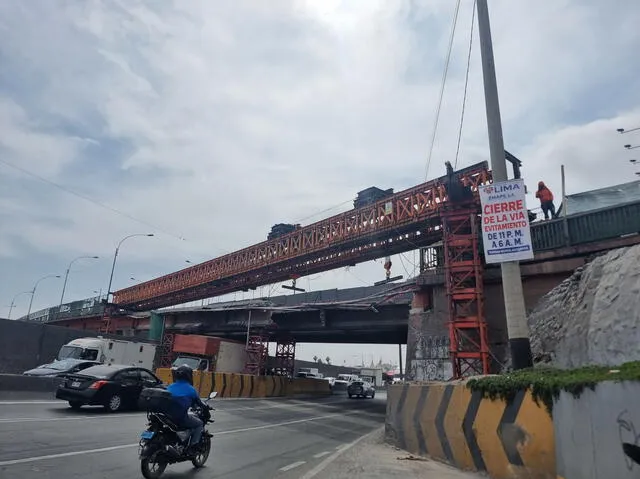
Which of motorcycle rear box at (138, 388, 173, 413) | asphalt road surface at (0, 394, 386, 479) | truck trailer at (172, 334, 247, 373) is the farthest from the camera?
truck trailer at (172, 334, 247, 373)

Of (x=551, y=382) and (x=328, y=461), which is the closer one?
(x=551, y=382)

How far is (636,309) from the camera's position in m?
10.2

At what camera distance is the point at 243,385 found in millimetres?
30922

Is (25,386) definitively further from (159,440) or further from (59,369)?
(159,440)

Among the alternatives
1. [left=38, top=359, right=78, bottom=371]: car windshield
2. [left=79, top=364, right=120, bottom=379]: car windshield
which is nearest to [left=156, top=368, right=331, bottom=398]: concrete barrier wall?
[left=38, top=359, right=78, bottom=371]: car windshield

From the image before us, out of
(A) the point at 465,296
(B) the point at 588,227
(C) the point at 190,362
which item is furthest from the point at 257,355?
(B) the point at 588,227

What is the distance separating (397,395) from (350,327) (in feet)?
69.7

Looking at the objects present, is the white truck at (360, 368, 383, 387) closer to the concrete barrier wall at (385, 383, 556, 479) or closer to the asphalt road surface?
the asphalt road surface

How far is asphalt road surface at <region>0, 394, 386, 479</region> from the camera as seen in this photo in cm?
727

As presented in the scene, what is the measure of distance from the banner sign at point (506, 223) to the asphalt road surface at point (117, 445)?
19.4 ft

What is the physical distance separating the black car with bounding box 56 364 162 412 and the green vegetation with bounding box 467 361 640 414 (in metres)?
11.2

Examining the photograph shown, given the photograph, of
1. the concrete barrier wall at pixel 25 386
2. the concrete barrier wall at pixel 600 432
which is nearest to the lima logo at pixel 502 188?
the concrete barrier wall at pixel 600 432

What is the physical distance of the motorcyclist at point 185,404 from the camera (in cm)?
716

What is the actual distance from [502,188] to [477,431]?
204 inches
